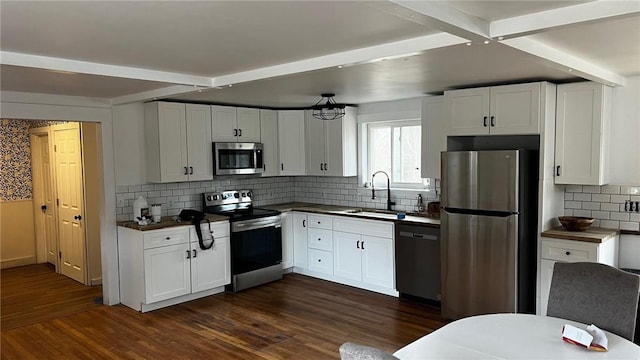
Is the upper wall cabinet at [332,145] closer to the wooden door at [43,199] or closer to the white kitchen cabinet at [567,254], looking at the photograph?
the white kitchen cabinet at [567,254]

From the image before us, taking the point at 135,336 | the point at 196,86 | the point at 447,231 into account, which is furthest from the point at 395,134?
the point at 135,336

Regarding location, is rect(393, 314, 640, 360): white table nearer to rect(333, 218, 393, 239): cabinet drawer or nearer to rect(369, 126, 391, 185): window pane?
rect(333, 218, 393, 239): cabinet drawer

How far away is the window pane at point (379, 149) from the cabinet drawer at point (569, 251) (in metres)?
2.30

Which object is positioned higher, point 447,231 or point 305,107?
point 305,107

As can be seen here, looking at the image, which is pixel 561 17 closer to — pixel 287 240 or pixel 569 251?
pixel 569 251

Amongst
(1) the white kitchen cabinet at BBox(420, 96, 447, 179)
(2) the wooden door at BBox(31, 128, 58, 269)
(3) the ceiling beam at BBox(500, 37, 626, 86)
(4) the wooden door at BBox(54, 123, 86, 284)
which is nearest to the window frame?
(1) the white kitchen cabinet at BBox(420, 96, 447, 179)

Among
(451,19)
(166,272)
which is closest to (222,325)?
(166,272)

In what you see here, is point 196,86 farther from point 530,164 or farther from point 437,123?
point 530,164

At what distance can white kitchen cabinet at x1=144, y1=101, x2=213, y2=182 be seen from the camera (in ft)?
17.3

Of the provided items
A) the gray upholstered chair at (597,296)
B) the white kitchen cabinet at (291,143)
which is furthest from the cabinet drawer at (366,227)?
the gray upholstered chair at (597,296)

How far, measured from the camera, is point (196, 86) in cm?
397

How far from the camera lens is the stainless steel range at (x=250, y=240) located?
18.3 feet

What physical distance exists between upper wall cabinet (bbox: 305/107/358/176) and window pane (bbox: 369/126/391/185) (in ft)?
0.67

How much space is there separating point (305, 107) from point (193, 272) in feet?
8.50
